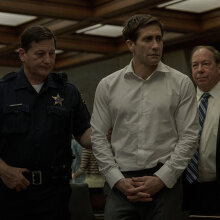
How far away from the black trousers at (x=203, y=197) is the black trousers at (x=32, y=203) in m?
0.72

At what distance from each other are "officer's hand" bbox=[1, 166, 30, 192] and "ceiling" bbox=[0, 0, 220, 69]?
3942 millimetres

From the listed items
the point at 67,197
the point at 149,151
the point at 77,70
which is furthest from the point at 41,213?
the point at 77,70

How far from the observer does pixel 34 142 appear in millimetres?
2674

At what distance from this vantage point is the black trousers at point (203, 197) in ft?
9.36

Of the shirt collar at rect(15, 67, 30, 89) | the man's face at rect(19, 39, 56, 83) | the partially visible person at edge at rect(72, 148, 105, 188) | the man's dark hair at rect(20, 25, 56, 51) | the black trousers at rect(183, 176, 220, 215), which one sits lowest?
the partially visible person at edge at rect(72, 148, 105, 188)

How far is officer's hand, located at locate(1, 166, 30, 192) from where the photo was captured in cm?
263

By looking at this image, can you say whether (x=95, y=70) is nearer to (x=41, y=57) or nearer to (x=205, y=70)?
(x=205, y=70)

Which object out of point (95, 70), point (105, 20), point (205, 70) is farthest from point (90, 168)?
point (95, 70)

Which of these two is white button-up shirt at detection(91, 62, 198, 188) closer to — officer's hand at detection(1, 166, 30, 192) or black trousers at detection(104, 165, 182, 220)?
black trousers at detection(104, 165, 182, 220)

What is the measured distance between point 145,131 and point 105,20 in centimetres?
489

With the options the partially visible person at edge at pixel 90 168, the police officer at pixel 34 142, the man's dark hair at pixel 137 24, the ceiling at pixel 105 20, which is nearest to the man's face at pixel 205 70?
the man's dark hair at pixel 137 24

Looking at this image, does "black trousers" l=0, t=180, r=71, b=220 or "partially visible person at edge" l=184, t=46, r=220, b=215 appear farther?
"partially visible person at edge" l=184, t=46, r=220, b=215

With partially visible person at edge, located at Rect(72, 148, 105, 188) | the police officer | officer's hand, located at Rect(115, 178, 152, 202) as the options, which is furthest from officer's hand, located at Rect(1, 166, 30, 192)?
partially visible person at edge, located at Rect(72, 148, 105, 188)

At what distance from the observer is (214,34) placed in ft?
25.2
